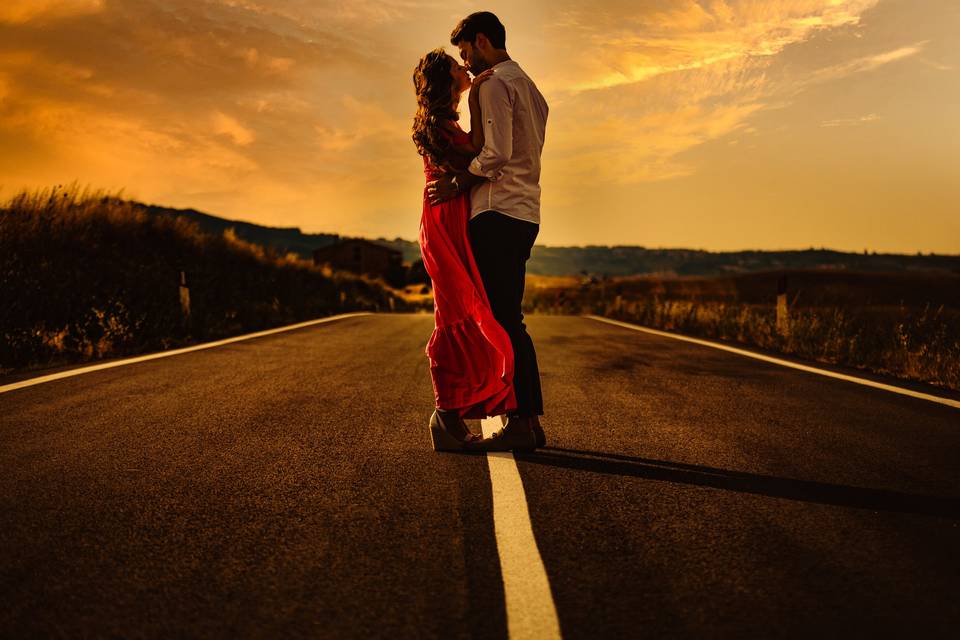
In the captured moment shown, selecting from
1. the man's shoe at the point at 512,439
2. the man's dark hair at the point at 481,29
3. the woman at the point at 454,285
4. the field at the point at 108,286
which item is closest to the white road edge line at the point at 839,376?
the man's shoe at the point at 512,439

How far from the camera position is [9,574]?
101 inches

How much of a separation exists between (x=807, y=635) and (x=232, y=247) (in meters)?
22.1

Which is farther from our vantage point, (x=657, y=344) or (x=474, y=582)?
(x=657, y=344)

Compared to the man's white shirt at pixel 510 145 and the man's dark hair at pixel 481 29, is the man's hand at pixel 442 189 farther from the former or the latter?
the man's dark hair at pixel 481 29

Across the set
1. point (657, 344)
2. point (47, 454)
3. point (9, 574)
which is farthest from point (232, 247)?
point (9, 574)

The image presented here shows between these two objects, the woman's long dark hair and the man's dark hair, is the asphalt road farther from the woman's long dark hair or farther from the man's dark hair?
the man's dark hair

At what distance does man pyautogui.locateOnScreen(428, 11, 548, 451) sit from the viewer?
13.4 ft

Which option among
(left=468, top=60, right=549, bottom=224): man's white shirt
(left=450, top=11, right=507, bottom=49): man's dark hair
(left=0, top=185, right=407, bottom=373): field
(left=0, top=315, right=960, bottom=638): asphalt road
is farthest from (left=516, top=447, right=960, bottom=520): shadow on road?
(left=0, top=185, right=407, bottom=373): field

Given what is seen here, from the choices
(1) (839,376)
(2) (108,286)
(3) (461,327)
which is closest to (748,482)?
(3) (461,327)

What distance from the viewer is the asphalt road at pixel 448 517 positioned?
233cm

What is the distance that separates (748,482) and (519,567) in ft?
5.42

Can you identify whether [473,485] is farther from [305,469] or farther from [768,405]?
[768,405]

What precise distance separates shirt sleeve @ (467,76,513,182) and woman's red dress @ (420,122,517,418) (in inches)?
14.3

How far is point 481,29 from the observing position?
4.18 metres
